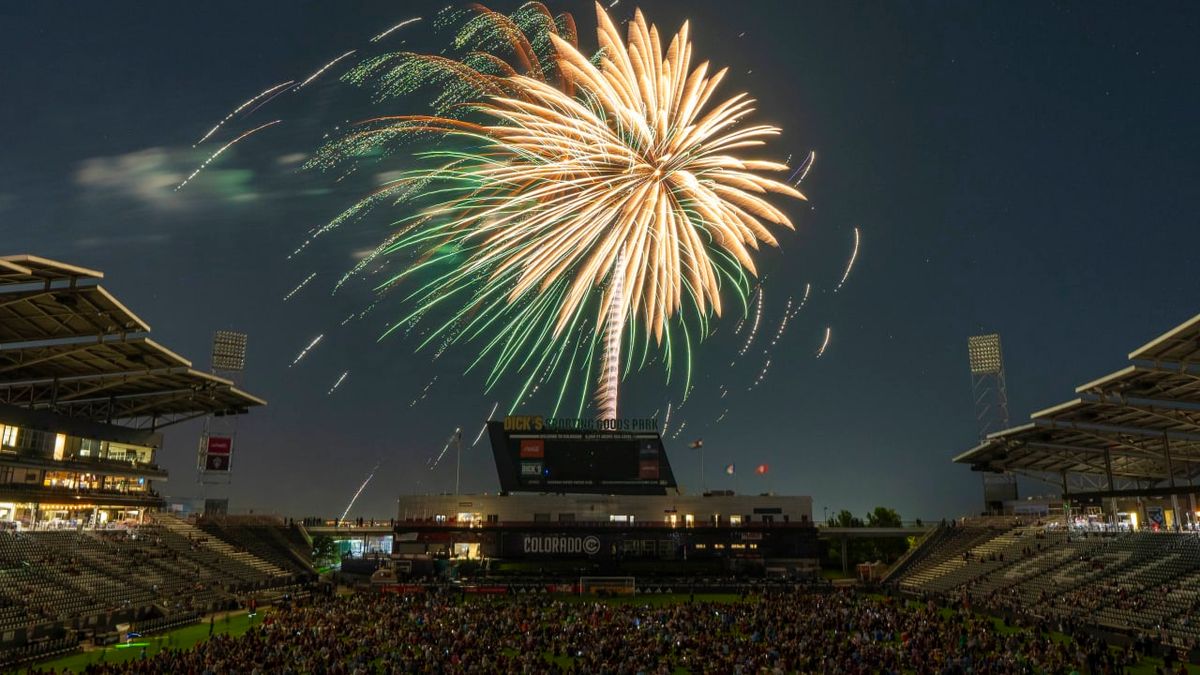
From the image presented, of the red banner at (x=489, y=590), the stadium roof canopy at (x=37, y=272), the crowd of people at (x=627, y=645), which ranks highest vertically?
the stadium roof canopy at (x=37, y=272)

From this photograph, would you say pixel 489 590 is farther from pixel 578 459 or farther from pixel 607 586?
pixel 578 459

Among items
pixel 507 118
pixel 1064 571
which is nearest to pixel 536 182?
pixel 507 118

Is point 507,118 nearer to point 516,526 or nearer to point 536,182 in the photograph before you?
point 536,182

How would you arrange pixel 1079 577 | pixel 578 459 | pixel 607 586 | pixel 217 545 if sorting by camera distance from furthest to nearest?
pixel 578 459
pixel 607 586
pixel 217 545
pixel 1079 577

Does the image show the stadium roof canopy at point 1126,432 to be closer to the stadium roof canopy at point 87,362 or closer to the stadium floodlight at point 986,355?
the stadium floodlight at point 986,355

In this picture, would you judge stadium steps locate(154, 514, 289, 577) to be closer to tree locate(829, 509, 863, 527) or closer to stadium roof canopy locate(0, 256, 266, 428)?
stadium roof canopy locate(0, 256, 266, 428)

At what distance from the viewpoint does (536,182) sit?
48.0 m

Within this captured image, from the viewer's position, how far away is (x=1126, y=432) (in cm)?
5450

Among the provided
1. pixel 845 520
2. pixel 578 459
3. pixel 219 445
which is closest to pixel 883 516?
pixel 845 520

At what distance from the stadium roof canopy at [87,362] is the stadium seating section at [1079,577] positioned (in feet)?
164

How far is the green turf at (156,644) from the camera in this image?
116ft

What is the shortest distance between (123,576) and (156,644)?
34.1ft

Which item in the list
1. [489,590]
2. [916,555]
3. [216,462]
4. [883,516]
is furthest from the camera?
[883,516]

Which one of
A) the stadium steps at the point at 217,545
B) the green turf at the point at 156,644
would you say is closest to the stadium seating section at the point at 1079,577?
the green turf at the point at 156,644
